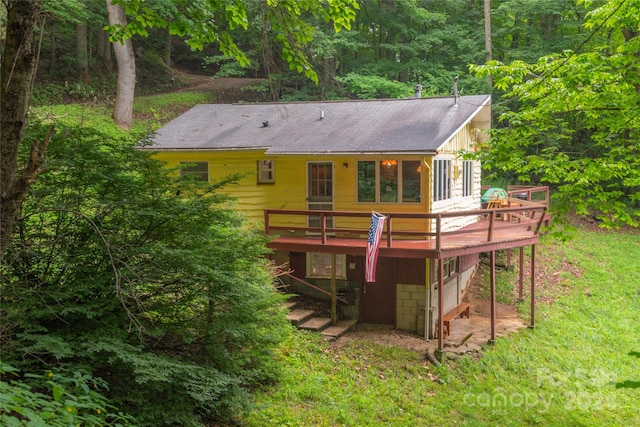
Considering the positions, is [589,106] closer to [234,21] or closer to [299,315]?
[234,21]

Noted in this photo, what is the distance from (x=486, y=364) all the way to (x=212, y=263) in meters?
8.42

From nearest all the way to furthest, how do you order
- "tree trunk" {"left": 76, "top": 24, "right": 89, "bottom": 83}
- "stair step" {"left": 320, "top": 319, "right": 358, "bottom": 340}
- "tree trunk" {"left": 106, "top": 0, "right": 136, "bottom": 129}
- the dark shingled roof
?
"stair step" {"left": 320, "top": 319, "right": 358, "bottom": 340}
the dark shingled roof
"tree trunk" {"left": 106, "top": 0, "right": 136, "bottom": 129}
"tree trunk" {"left": 76, "top": 24, "right": 89, "bottom": 83}

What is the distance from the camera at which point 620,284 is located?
19188 mm

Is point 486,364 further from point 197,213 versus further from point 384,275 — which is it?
point 197,213

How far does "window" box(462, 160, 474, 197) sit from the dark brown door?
179 inches

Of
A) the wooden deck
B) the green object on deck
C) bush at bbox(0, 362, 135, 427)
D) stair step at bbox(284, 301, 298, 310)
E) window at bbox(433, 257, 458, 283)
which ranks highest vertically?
the green object on deck

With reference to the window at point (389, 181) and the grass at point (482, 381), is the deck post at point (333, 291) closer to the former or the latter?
the grass at point (482, 381)

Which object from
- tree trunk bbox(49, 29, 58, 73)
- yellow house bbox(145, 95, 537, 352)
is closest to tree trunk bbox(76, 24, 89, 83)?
tree trunk bbox(49, 29, 58, 73)

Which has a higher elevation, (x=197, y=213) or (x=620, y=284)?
(x=197, y=213)

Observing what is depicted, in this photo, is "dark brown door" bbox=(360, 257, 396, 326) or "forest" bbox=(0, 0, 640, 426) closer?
"forest" bbox=(0, 0, 640, 426)

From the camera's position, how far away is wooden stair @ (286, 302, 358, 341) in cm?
1288

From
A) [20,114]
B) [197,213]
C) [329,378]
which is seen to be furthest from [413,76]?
[20,114]

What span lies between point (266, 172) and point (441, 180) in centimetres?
485

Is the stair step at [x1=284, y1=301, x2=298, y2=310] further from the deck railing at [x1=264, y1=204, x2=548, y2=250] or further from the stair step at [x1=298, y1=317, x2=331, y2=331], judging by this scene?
the deck railing at [x1=264, y1=204, x2=548, y2=250]
